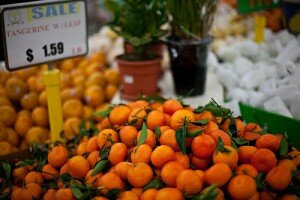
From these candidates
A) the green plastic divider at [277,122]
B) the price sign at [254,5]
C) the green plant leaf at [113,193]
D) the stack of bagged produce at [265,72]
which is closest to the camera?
the green plant leaf at [113,193]

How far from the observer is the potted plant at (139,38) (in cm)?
204

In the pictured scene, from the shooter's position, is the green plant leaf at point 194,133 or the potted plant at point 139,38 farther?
the potted plant at point 139,38

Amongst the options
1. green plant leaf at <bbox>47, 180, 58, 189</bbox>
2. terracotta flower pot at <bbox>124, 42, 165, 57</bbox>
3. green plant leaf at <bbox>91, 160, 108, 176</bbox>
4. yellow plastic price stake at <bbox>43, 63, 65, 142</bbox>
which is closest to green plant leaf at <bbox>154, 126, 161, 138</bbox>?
green plant leaf at <bbox>91, 160, 108, 176</bbox>

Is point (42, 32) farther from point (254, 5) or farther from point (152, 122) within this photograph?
point (254, 5)

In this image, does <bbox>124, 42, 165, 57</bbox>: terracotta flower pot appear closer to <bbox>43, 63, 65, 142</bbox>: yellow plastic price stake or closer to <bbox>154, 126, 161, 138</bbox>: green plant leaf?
<bbox>43, 63, 65, 142</bbox>: yellow plastic price stake

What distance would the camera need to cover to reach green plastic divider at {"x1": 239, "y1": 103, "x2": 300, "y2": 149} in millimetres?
1534

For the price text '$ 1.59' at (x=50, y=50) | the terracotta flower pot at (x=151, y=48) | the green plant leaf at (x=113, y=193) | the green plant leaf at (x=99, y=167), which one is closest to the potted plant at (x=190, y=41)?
the terracotta flower pot at (x=151, y=48)

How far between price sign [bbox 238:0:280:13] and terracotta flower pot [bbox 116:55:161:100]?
645 millimetres

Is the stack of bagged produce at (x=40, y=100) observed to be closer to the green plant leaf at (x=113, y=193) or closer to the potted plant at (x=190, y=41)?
the potted plant at (x=190, y=41)

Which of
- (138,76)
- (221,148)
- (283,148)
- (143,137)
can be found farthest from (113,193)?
(138,76)

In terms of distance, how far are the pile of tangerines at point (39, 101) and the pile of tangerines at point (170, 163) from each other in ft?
1.72

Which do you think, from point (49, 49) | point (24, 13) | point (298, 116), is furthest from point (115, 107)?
point (298, 116)

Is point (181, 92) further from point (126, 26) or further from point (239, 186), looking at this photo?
point (239, 186)

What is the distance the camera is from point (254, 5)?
237 centimetres
